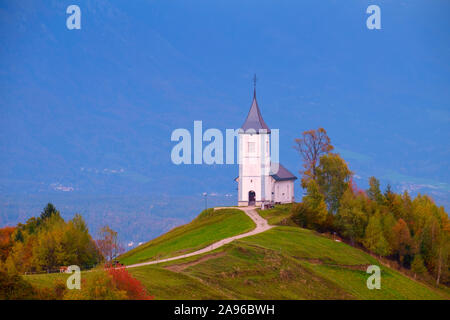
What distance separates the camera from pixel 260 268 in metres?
52.1

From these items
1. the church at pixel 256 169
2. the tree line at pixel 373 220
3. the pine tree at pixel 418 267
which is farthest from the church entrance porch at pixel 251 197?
the pine tree at pixel 418 267

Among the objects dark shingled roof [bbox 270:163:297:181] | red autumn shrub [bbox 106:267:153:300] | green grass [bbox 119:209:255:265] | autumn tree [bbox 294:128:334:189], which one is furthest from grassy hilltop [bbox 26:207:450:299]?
autumn tree [bbox 294:128:334:189]

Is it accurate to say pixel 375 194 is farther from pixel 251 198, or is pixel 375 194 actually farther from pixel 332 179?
pixel 251 198

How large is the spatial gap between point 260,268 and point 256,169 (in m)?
31.1

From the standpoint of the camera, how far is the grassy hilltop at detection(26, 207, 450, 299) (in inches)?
1767

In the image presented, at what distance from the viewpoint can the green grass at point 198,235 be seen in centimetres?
6347

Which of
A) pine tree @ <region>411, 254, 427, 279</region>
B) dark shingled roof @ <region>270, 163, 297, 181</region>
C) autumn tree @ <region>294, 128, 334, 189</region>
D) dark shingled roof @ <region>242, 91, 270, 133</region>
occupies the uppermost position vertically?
dark shingled roof @ <region>242, 91, 270, 133</region>

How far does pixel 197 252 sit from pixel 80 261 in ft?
47.9

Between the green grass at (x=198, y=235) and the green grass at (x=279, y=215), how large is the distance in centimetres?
214

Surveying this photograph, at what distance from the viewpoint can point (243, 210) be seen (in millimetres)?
77500

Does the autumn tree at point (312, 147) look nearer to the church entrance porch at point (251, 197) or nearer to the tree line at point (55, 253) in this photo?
the church entrance porch at point (251, 197)

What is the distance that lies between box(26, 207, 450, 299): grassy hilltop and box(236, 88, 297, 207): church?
14.9 feet

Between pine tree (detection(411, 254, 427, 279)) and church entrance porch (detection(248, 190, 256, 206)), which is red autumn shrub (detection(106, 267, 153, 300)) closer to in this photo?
pine tree (detection(411, 254, 427, 279))

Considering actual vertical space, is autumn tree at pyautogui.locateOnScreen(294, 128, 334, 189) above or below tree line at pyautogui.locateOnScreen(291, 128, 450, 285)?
above
